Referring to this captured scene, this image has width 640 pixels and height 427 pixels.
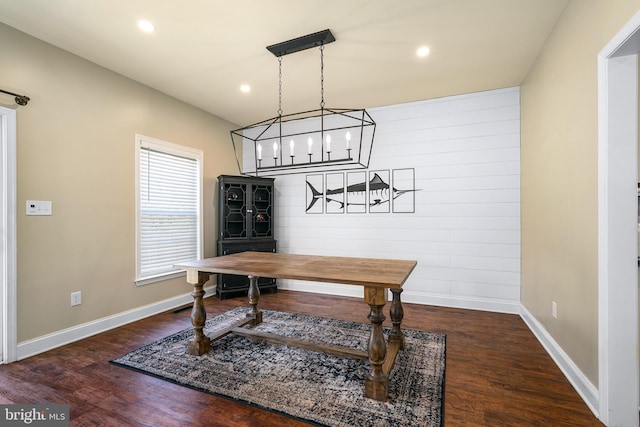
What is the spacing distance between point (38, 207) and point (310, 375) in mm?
2752

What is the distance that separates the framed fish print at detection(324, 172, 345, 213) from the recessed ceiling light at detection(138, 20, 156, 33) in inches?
109

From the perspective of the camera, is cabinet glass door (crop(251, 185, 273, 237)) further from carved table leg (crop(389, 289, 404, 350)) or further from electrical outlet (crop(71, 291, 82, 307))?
carved table leg (crop(389, 289, 404, 350))

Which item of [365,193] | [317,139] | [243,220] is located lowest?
[243,220]

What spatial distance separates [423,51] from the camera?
2.75 meters

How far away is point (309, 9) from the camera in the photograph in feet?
7.13

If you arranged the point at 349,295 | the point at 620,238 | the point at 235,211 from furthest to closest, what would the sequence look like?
the point at 235,211 < the point at 349,295 < the point at 620,238

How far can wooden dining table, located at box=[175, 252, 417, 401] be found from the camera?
6.08 ft

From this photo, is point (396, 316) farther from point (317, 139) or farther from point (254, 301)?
point (317, 139)

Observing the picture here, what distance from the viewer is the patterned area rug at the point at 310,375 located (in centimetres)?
173

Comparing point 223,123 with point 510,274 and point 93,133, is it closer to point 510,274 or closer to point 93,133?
point 93,133

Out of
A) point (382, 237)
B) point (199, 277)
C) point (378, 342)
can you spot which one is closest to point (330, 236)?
point (382, 237)

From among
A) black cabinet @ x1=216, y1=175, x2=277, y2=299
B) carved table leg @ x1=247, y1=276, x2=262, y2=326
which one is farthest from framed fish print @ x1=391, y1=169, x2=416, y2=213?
carved table leg @ x1=247, y1=276, x2=262, y2=326

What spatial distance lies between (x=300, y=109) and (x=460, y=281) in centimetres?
331

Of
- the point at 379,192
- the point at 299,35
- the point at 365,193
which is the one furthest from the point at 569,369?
the point at 299,35
